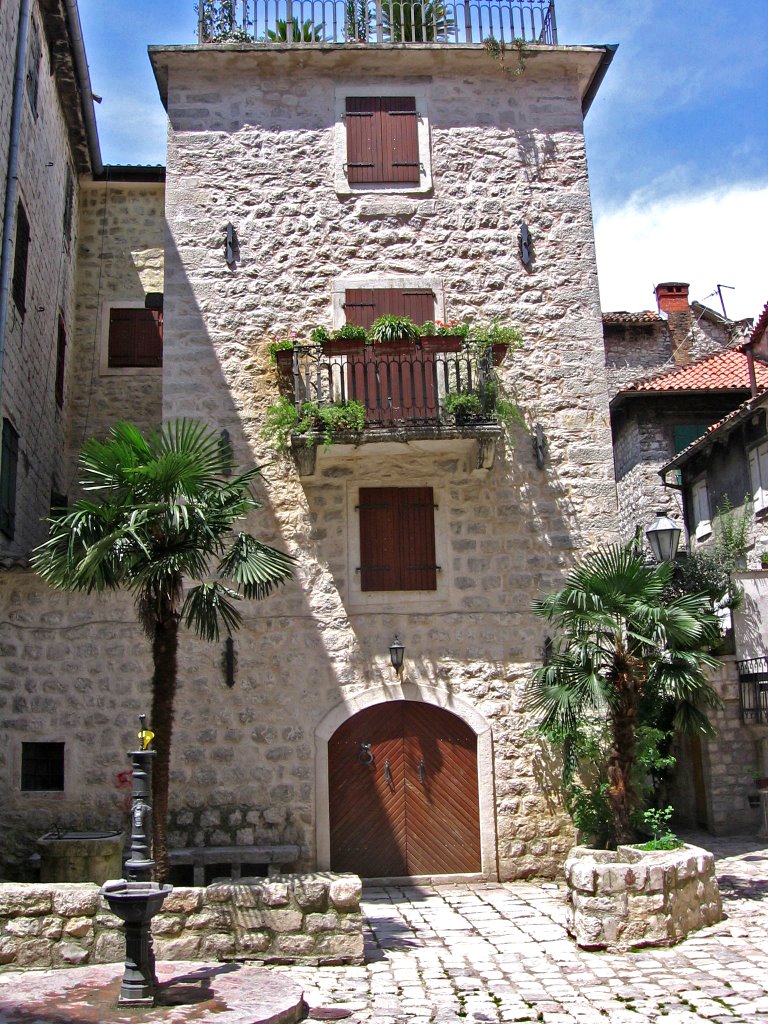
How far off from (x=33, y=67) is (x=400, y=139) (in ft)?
17.5

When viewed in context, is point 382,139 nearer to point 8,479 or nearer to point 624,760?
point 8,479

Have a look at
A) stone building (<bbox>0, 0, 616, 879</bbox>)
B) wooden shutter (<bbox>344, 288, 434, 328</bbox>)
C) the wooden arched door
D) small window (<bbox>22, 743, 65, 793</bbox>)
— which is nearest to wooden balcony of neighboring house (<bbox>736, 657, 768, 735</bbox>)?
stone building (<bbox>0, 0, 616, 879</bbox>)

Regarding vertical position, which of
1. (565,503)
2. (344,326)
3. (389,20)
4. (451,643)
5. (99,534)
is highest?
(389,20)

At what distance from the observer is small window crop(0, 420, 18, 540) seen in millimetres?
12983

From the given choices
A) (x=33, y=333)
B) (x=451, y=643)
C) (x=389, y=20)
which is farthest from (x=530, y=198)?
(x=33, y=333)

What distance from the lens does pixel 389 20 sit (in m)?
14.2

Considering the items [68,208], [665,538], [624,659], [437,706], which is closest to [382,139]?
[68,208]

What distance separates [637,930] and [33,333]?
36.4 ft

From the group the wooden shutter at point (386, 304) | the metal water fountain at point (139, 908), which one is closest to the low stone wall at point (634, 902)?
the metal water fountain at point (139, 908)

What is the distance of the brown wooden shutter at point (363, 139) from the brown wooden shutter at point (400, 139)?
0.28 feet

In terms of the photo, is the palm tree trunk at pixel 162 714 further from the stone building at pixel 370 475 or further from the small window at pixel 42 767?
the small window at pixel 42 767

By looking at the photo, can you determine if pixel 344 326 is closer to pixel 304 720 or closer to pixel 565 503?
pixel 565 503

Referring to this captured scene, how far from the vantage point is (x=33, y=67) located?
14.0 meters

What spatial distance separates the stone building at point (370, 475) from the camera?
11.6 m
